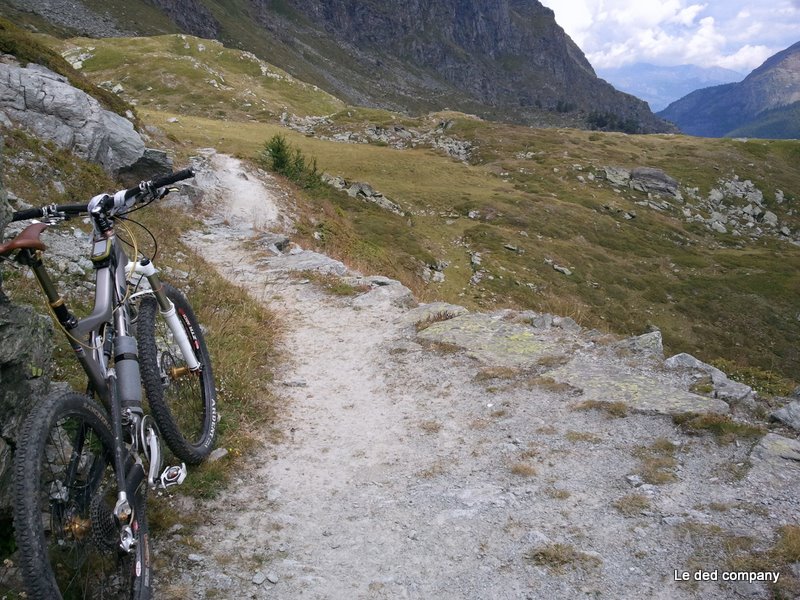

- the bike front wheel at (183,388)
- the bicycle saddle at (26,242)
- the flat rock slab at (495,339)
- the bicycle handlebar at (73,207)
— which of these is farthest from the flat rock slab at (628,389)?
the bicycle saddle at (26,242)

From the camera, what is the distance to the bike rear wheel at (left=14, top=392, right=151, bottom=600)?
318 centimetres

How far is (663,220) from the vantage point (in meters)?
67.7

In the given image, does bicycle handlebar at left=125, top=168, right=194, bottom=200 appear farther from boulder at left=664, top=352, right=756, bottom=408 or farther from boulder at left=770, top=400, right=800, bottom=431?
boulder at left=770, top=400, right=800, bottom=431

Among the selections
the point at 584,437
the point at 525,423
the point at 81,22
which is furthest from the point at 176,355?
the point at 81,22

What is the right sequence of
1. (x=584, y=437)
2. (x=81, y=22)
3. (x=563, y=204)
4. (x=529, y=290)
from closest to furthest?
(x=584, y=437), (x=529, y=290), (x=563, y=204), (x=81, y=22)

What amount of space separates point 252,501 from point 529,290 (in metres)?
35.7

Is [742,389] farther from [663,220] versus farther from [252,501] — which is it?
[663,220]

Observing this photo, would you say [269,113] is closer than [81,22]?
Yes

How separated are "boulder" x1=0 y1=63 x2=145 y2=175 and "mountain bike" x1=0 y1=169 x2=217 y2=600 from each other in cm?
1588

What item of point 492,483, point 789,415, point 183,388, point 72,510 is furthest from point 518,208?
point 72,510

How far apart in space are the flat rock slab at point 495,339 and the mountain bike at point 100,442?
668 centimetres

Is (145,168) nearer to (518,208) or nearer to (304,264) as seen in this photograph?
(304,264)

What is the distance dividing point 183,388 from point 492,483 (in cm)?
447

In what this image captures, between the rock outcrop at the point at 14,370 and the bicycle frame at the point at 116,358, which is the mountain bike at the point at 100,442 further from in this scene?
the rock outcrop at the point at 14,370
